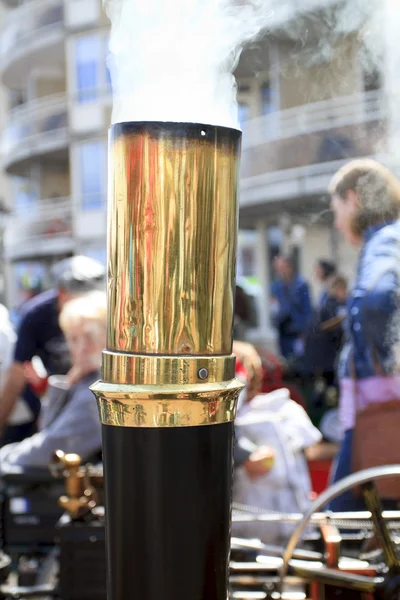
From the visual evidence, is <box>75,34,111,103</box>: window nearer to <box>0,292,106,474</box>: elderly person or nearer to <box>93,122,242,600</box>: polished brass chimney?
<box>0,292,106,474</box>: elderly person

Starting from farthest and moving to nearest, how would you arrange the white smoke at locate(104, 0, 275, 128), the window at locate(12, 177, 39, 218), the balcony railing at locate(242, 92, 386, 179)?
the window at locate(12, 177, 39, 218) < the balcony railing at locate(242, 92, 386, 179) < the white smoke at locate(104, 0, 275, 128)

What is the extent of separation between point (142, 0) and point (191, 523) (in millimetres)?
636

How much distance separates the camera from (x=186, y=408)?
0.88 m

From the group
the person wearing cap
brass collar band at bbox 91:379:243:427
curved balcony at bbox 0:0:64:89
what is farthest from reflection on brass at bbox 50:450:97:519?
curved balcony at bbox 0:0:64:89

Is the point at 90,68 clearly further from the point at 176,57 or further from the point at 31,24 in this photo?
the point at 176,57

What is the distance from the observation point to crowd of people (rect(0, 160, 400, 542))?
2.32m

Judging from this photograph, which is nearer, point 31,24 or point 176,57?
point 176,57

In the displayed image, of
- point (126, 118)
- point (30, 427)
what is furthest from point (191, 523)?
point (30, 427)

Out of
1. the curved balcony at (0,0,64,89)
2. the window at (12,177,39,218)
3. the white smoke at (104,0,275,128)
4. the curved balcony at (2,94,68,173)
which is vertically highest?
the curved balcony at (0,0,64,89)

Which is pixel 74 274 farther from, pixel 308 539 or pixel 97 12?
pixel 97 12

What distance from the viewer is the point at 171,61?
993mm

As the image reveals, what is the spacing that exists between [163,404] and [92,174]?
21.7 m

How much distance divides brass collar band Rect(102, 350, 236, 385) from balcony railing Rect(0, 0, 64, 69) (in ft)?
75.5

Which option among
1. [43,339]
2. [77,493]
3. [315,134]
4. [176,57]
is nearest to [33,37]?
[315,134]
